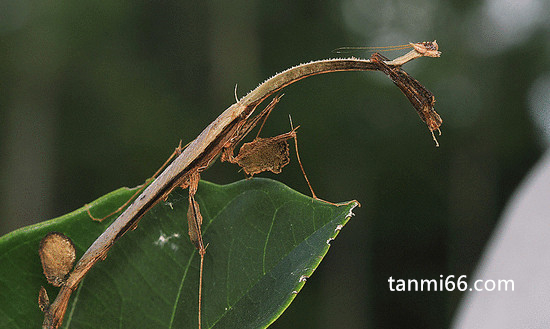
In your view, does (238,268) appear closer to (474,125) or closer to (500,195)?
(500,195)

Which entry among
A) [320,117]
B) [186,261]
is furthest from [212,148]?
[320,117]

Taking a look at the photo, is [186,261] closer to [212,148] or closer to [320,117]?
[212,148]

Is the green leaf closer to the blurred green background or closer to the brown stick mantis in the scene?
the brown stick mantis

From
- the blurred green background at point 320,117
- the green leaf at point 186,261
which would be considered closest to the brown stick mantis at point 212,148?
the green leaf at point 186,261

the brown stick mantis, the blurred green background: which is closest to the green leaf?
the brown stick mantis

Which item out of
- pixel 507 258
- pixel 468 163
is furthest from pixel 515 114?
pixel 507 258

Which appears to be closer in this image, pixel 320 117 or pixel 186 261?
pixel 186 261
